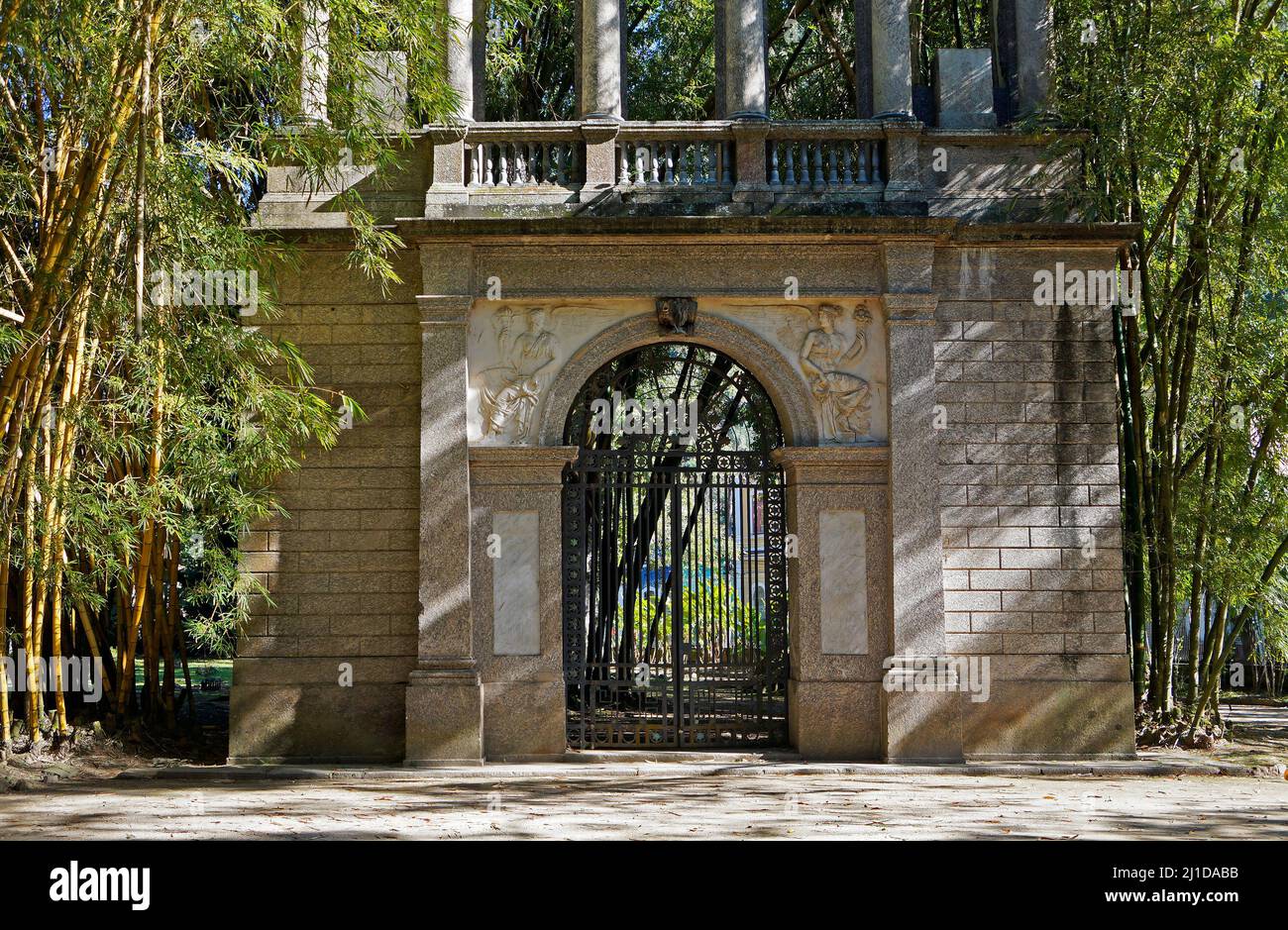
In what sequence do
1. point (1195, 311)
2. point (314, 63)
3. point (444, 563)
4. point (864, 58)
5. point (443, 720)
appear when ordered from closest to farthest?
point (314, 63)
point (443, 720)
point (444, 563)
point (1195, 311)
point (864, 58)

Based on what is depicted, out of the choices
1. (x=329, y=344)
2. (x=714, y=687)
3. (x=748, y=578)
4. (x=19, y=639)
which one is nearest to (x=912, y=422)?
(x=748, y=578)

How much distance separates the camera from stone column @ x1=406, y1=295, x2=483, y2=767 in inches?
418

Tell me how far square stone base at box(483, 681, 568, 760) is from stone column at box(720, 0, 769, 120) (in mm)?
5787

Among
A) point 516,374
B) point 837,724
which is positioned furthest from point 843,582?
point 516,374

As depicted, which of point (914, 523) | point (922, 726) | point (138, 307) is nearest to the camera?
point (138, 307)

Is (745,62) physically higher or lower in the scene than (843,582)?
higher

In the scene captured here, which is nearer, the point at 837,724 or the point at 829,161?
the point at 837,724

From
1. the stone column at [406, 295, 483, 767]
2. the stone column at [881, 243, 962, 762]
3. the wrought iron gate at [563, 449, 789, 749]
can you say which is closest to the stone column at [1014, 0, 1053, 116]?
the stone column at [881, 243, 962, 762]

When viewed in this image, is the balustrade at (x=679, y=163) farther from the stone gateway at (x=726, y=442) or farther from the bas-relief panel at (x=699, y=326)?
the bas-relief panel at (x=699, y=326)

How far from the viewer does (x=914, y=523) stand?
11023 mm

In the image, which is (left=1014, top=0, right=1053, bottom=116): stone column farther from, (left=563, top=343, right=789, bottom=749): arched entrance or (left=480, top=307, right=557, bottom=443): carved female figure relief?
(left=480, top=307, right=557, bottom=443): carved female figure relief

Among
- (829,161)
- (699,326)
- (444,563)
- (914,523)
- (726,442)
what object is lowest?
(444,563)

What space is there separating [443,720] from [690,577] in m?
2.77

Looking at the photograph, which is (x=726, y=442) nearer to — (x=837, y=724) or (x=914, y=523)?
(x=914, y=523)
